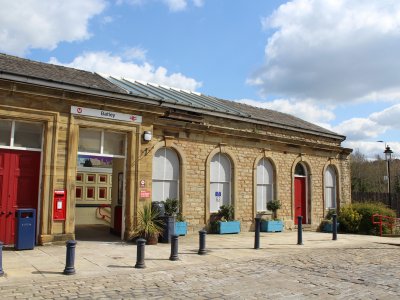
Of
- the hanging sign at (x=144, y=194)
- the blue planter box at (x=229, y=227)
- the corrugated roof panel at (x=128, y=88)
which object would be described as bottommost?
the blue planter box at (x=229, y=227)

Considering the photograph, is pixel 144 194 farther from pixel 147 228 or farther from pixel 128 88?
pixel 128 88

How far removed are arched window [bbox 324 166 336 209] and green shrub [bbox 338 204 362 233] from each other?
1.48 meters

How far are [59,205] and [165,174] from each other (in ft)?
14.6

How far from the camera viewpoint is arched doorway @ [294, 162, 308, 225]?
1977 centimetres

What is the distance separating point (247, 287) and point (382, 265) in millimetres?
4724

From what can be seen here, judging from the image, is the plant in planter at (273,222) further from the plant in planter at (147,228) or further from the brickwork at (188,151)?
the plant in planter at (147,228)

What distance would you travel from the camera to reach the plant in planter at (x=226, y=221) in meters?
15.6

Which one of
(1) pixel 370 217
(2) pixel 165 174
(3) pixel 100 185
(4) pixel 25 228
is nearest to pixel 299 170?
(1) pixel 370 217

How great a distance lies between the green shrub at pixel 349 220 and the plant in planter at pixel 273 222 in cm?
383

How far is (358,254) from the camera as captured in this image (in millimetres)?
11914

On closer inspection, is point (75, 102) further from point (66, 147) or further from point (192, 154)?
point (192, 154)

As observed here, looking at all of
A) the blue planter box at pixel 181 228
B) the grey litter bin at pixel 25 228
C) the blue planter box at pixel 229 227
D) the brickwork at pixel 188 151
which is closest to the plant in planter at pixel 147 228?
the brickwork at pixel 188 151

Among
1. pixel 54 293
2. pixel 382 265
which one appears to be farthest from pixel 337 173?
pixel 54 293

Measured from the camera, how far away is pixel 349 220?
19344mm
